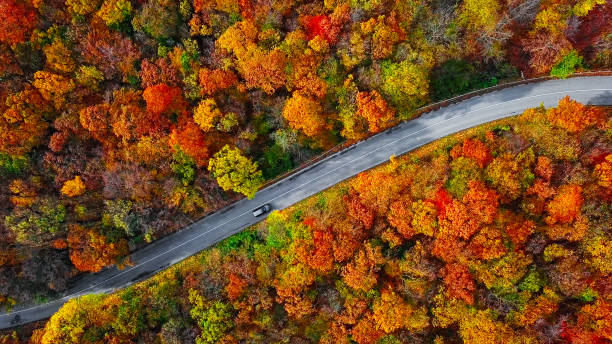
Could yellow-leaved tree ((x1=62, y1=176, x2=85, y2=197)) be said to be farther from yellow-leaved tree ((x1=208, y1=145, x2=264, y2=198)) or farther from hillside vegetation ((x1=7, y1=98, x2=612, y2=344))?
yellow-leaved tree ((x1=208, y1=145, x2=264, y2=198))

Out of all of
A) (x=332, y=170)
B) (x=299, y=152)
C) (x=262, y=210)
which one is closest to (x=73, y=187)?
(x=262, y=210)

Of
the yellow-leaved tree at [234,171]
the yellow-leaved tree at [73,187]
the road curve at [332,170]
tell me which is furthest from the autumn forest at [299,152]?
the road curve at [332,170]

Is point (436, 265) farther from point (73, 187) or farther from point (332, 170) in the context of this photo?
point (73, 187)

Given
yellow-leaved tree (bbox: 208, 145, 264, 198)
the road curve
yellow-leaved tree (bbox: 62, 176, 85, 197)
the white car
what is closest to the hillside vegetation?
the road curve

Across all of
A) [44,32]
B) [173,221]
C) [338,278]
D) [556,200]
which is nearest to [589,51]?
[556,200]

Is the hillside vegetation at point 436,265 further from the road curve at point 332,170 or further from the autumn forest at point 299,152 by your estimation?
the road curve at point 332,170
